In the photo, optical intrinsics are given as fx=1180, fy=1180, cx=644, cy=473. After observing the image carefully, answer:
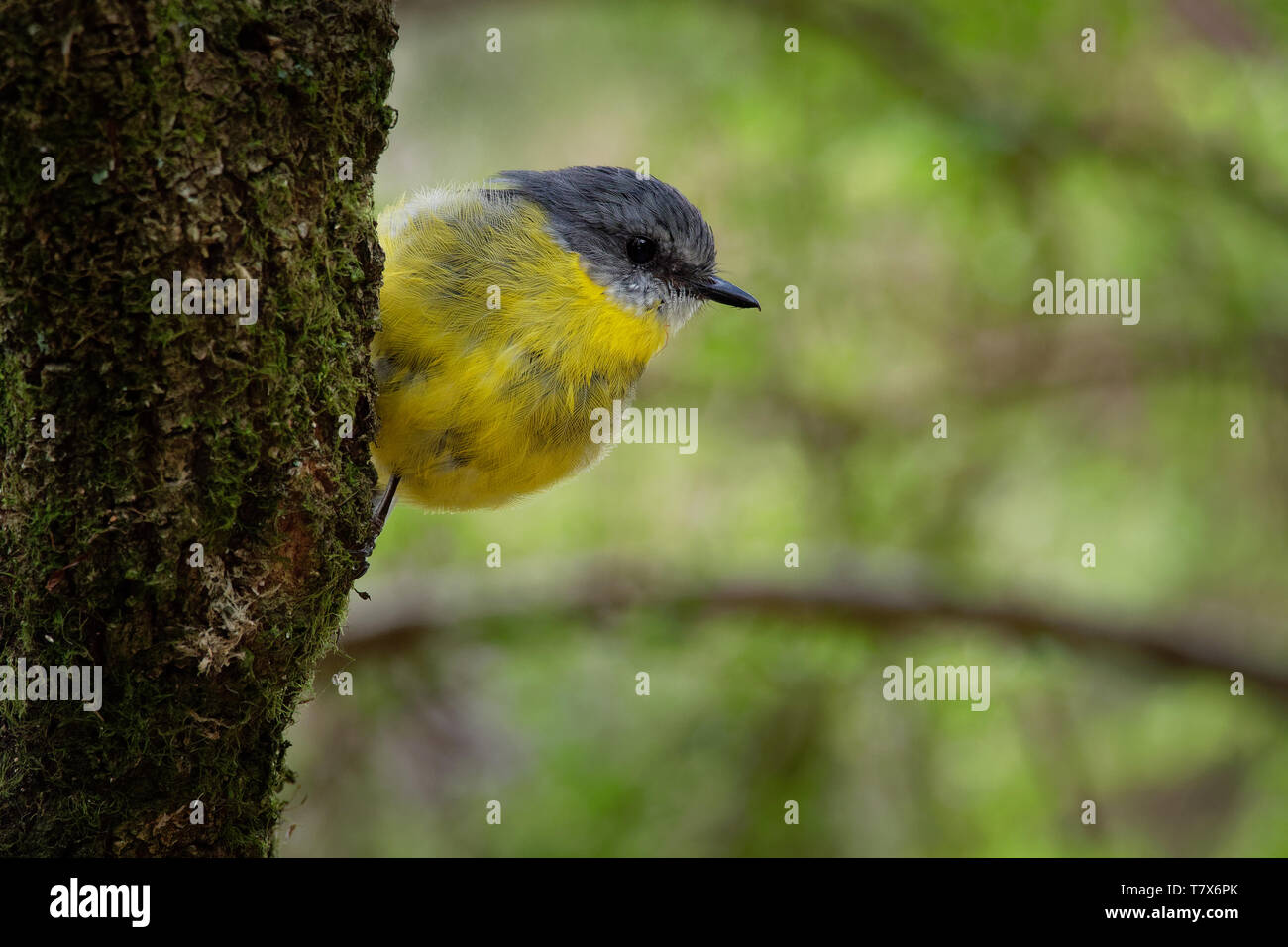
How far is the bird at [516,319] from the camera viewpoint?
3332mm

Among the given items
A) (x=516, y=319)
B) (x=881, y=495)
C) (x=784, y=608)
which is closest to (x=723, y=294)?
(x=516, y=319)

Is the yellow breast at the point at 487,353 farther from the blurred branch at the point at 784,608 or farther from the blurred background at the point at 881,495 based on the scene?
the blurred background at the point at 881,495

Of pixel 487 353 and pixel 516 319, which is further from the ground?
pixel 516 319

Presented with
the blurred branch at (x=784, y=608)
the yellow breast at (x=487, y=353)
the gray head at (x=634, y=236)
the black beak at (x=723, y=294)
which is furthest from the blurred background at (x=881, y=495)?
the yellow breast at (x=487, y=353)

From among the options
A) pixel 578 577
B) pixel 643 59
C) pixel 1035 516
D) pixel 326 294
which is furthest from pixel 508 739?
pixel 326 294

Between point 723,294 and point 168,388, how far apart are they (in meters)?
2.42

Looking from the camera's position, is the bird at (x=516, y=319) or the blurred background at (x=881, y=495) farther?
the blurred background at (x=881, y=495)

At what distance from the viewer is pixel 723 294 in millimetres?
4227

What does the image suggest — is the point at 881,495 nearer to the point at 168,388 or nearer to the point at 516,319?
the point at 516,319

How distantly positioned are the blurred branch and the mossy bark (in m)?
2.98

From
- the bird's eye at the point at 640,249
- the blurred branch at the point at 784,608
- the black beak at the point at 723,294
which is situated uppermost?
the bird's eye at the point at 640,249

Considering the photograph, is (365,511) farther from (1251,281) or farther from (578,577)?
(1251,281)

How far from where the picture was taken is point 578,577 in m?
5.67

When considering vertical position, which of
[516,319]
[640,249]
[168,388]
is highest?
[640,249]
